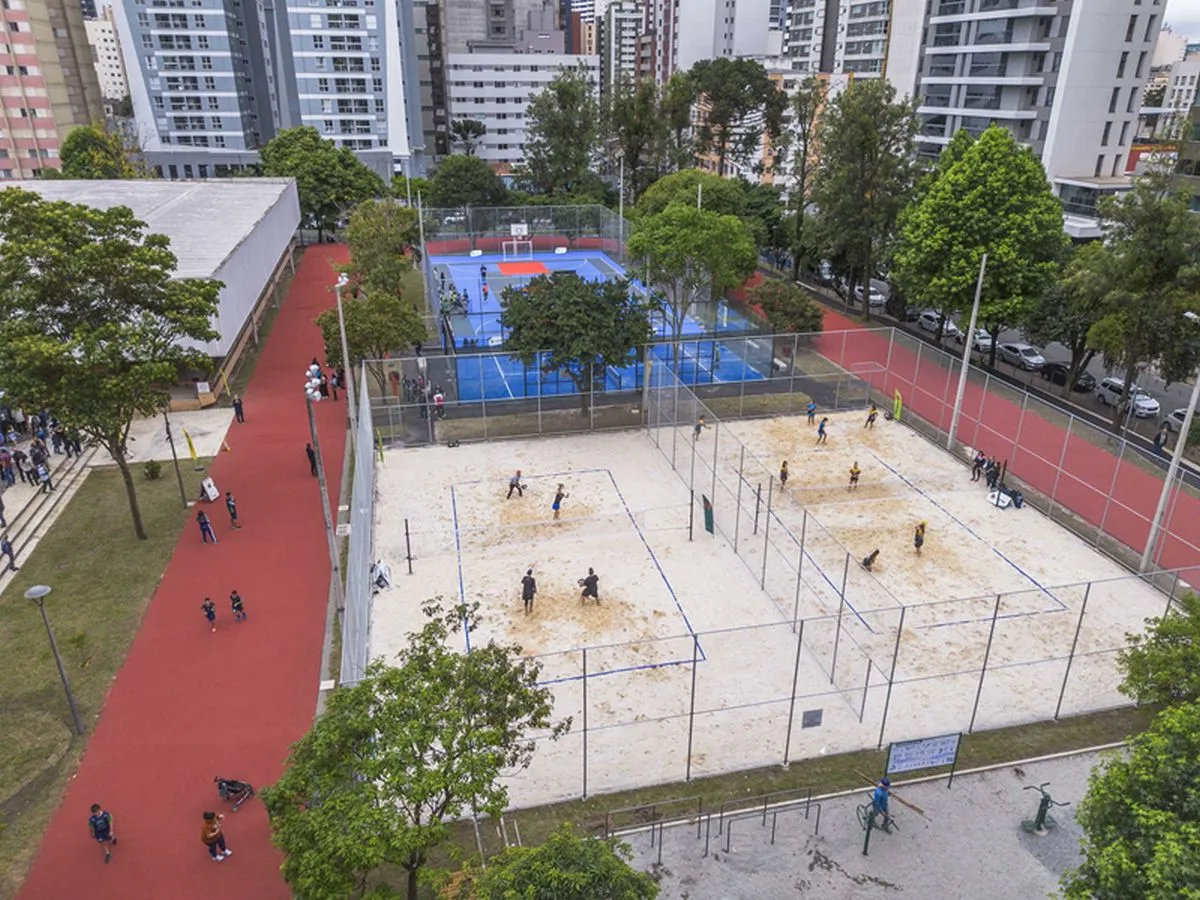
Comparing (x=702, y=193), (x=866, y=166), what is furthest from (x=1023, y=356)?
(x=702, y=193)

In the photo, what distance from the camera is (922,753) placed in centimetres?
1598

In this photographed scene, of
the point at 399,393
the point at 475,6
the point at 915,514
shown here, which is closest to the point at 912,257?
the point at 915,514

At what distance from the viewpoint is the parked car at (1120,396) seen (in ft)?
117

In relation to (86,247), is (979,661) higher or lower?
lower

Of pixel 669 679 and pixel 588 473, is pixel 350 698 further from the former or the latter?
pixel 588 473

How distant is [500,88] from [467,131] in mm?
9225

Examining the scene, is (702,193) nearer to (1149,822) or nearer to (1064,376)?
(1064,376)

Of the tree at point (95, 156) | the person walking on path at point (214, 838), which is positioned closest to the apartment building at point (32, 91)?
the tree at point (95, 156)

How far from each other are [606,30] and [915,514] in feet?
493

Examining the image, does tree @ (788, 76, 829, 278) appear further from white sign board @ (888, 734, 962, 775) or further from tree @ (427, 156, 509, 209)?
white sign board @ (888, 734, 962, 775)

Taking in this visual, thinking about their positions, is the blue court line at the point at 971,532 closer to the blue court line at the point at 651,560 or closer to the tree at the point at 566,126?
the blue court line at the point at 651,560

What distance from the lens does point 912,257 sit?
3931cm

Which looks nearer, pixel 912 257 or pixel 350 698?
pixel 350 698

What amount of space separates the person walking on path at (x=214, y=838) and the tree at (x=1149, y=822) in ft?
43.5
